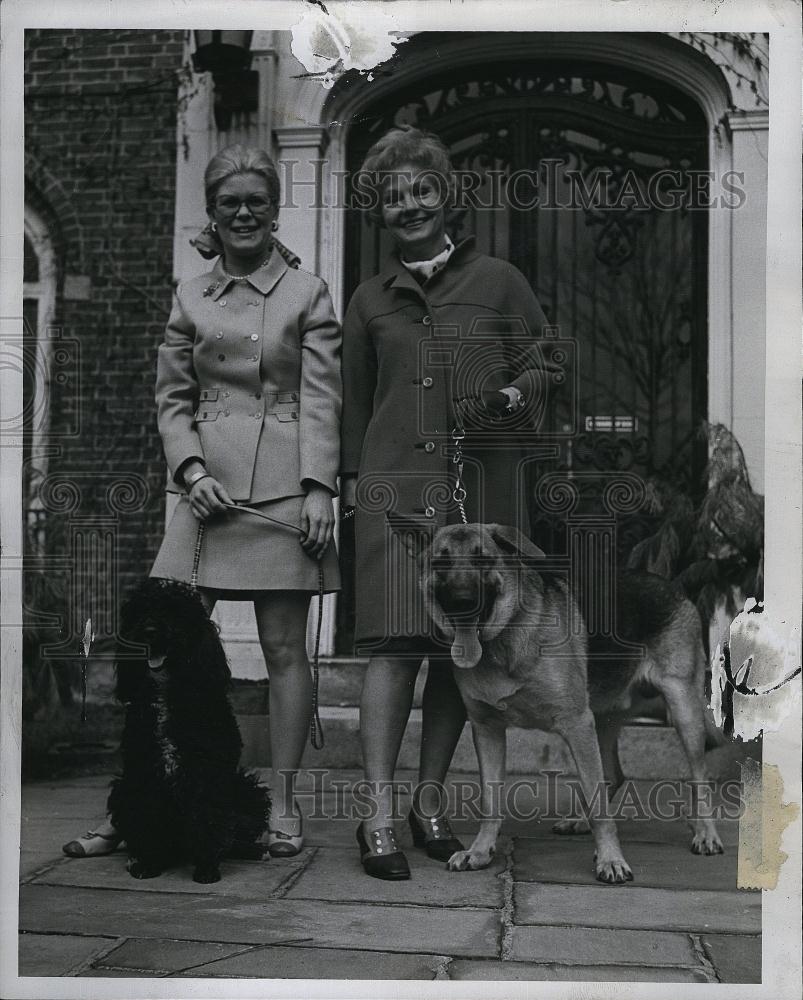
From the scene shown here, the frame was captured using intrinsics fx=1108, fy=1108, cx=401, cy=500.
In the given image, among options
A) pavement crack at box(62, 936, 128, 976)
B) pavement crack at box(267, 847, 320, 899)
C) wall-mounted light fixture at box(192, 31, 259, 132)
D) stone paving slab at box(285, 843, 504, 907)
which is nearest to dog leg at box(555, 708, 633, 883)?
stone paving slab at box(285, 843, 504, 907)

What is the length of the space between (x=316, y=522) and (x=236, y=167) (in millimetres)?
1160

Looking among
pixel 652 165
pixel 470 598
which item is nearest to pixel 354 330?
pixel 470 598

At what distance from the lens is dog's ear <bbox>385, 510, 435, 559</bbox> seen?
3.38 m

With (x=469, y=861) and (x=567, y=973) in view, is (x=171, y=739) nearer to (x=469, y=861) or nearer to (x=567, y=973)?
(x=469, y=861)

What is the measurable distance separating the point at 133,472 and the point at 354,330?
6.29ft

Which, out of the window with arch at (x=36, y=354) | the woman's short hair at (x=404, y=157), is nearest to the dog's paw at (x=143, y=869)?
the window with arch at (x=36, y=354)

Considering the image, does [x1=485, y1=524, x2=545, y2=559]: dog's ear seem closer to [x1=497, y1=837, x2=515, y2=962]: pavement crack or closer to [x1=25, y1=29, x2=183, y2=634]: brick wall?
[x1=497, y1=837, x2=515, y2=962]: pavement crack

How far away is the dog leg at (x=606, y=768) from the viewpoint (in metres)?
3.85

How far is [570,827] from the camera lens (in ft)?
12.7

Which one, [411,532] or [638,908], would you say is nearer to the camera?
[638,908]

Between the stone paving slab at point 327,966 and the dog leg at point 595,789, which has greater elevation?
the dog leg at point 595,789

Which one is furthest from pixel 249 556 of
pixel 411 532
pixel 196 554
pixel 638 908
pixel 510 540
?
pixel 638 908

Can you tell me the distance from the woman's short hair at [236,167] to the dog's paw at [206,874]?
81.3 inches

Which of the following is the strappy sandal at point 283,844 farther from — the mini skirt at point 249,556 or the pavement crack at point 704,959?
the pavement crack at point 704,959
